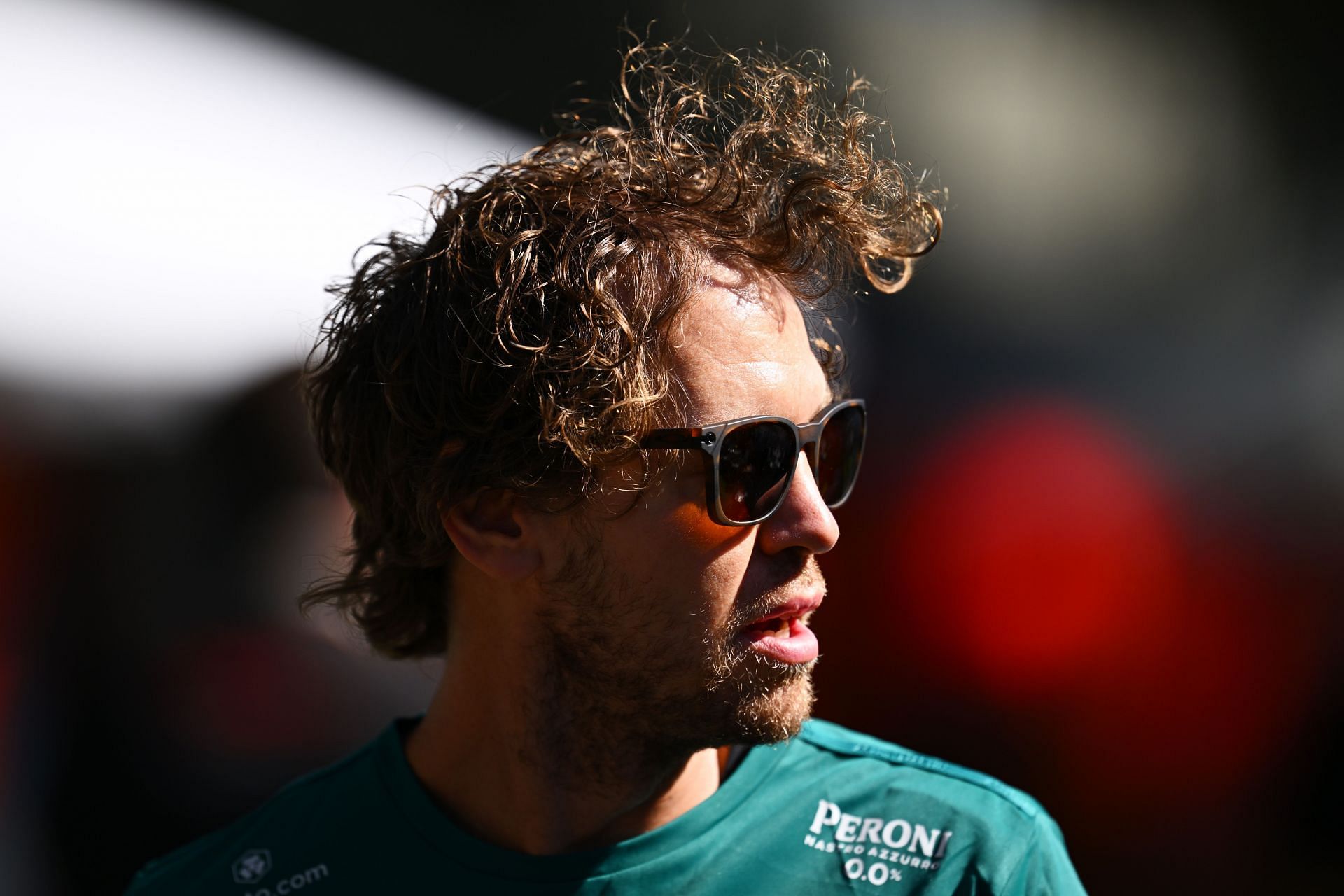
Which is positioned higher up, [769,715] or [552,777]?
[769,715]

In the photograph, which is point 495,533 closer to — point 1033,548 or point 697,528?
point 697,528

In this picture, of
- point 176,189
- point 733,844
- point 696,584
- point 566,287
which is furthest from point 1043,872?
point 176,189

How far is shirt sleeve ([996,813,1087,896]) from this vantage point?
150cm

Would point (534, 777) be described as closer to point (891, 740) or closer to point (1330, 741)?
point (891, 740)

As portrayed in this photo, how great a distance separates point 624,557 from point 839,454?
0.46 meters

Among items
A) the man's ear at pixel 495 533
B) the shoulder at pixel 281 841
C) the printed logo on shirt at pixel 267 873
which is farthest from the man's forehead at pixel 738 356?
the printed logo on shirt at pixel 267 873

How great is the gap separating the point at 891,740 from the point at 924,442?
950mm

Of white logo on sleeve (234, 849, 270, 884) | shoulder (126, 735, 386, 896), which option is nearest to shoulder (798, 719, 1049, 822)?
shoulder (126, 735, 386, 896)

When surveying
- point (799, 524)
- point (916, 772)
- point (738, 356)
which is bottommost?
point (916, 772)

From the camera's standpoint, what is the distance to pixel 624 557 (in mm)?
1553

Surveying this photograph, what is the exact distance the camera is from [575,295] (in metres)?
1.60

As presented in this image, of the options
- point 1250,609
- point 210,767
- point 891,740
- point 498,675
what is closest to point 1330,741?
point 1250,609

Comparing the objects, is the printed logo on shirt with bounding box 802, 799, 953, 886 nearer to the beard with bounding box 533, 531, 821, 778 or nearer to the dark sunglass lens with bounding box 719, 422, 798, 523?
the beard with bounding box 533, 531, 821, 778

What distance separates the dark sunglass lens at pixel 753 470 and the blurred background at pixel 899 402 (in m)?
1.24
